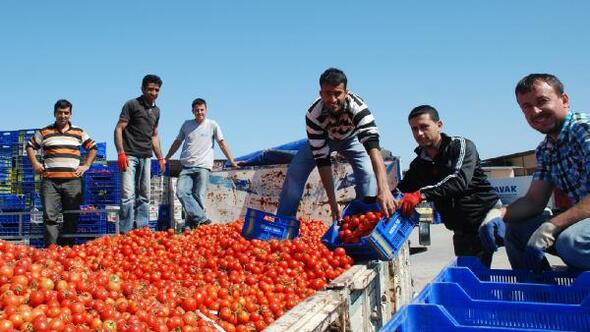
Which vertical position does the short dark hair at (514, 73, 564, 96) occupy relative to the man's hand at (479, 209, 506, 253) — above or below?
above

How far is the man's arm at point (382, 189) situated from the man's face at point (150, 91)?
13.9 ft

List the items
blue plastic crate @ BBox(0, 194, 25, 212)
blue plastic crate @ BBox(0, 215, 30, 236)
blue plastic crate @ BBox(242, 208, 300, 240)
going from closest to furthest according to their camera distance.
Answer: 1. blue plastic crate @ BBox(242, 208, 300, 240)
2. blue plastic crate @ BBox(0, 215, 30, 236)
3. blue plastic crate @ BBox(0, 194, 25, 212)

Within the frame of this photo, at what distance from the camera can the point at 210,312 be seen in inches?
123

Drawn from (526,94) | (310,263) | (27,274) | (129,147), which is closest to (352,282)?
(310,263)

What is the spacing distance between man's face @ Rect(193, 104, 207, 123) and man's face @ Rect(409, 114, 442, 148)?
475 cm

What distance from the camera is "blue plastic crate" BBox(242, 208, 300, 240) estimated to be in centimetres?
479

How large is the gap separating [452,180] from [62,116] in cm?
585

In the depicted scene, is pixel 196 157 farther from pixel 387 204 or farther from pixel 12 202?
pixel 12 202

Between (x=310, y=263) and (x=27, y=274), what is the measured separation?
6.79ft

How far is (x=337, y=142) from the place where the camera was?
18.0ft

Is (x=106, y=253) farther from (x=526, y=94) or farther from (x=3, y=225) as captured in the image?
(x=3, y=225)

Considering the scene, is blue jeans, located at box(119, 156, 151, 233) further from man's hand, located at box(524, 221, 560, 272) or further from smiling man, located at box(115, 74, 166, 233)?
man's hand, located at box(524, 221, 560, 272)

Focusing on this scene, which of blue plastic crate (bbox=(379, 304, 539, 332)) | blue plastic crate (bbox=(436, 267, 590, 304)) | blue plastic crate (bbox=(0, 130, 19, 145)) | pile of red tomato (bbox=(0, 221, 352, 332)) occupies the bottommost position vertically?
pile of red tomato (bbox=(0, 221, 352, 332))

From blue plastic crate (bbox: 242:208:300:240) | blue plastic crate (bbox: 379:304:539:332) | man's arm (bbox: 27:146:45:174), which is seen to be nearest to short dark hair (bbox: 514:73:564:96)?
blue plastic crate (bbox: 379:304:539:332)
